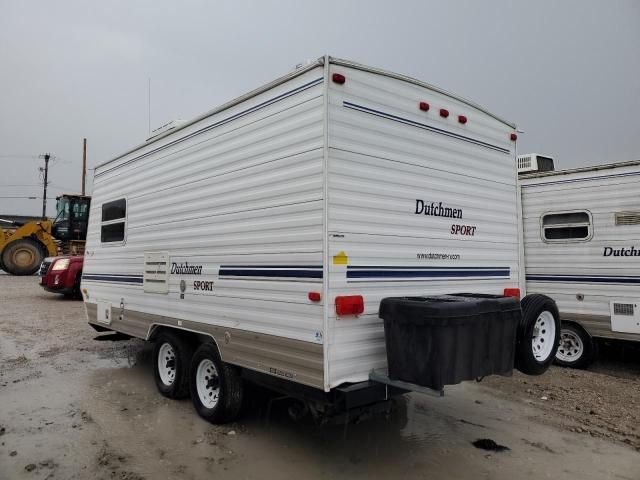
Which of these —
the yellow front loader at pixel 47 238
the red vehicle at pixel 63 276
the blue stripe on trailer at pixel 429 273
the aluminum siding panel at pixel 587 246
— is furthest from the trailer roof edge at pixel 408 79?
the yellow front loader at pixel 47 238

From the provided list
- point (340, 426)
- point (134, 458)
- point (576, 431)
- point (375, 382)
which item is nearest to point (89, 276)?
point (134, 458)

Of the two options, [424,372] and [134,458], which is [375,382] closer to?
[424,372]

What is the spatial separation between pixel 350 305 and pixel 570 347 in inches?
202

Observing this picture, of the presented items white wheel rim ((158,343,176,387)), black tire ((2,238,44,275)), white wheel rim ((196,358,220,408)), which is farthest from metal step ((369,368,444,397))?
black tire ((2,238,44,275))

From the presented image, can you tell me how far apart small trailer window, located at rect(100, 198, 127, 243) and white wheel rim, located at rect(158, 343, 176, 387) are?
160 cm

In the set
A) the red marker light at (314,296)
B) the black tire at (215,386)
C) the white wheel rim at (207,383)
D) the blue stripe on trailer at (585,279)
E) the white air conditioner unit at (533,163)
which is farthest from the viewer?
the white air conditioner unit at (533,163)

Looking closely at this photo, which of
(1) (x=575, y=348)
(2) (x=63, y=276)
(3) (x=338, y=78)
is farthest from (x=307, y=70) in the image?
(2) (x=63, y=276)

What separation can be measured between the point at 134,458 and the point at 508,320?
322 centimetres

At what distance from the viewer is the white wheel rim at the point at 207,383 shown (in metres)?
4.95

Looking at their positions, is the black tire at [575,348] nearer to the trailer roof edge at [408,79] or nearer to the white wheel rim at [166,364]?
the trailer roof edge at [408,79]

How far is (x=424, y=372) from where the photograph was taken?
343 centimetres

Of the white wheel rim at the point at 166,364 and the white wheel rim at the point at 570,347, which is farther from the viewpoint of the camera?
the white wheel rim at the point at 570,347

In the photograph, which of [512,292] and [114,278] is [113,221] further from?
[512,292]

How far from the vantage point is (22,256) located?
21469 millimetres
